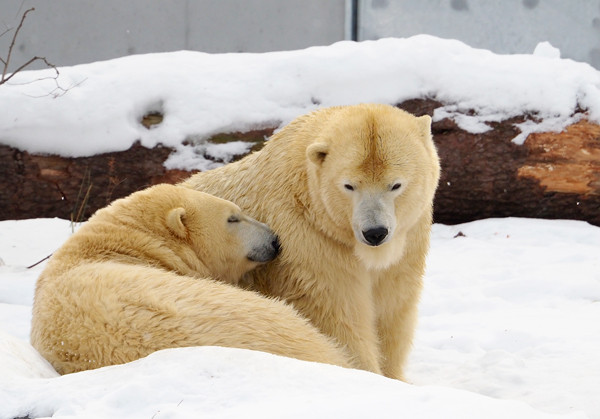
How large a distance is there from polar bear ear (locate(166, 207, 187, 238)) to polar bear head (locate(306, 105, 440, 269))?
0.62 metres

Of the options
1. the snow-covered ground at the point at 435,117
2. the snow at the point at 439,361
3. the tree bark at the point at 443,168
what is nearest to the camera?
the snow at the point at 439,361

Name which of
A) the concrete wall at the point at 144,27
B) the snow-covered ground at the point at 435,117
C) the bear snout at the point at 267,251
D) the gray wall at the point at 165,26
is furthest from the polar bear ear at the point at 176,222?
the concrete wall at the point at 144,27

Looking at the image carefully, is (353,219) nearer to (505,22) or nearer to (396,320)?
(396,320)

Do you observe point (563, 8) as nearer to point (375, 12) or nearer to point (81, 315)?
point (375, 12)

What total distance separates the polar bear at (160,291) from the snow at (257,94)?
7.82ft

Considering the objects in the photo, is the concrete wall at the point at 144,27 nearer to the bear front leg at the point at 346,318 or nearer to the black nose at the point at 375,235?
the bear front leg at the point at 346,318

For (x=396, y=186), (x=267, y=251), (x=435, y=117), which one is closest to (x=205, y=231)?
(x=267, y=251)

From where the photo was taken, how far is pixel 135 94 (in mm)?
6410

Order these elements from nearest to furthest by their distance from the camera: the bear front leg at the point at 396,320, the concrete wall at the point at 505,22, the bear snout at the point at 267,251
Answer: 1. the bear snout at the point at 267,251
2. the bear front leg at the point at 396,320
3. the concrete wall at the point at 505,22

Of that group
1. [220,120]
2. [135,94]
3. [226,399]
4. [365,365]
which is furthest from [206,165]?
[226,399]

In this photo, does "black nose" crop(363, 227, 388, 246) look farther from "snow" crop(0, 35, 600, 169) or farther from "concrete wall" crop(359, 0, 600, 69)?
"concrete wall" crop(359, 0, 600, 69)

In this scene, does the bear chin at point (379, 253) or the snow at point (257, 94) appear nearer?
the bear chin at point (379, 253)

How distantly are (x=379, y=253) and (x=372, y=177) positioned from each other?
0.36m

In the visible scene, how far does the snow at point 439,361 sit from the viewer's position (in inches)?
92.2
